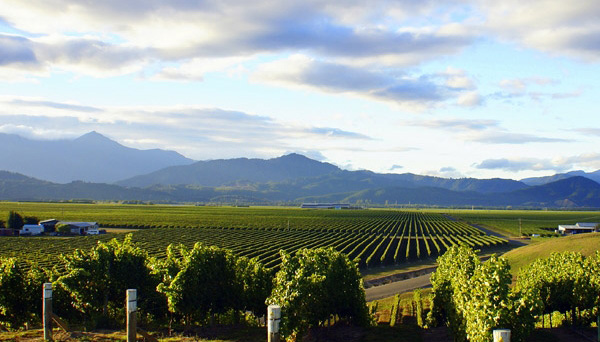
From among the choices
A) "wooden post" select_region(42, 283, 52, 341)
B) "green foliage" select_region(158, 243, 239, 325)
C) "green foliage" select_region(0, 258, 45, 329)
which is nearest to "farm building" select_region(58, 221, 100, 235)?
"green foliage" select_region(0, 258, 45, 329)

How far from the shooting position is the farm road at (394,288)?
4748 cm

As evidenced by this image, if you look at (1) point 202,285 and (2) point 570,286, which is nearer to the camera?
(1) point 202,285

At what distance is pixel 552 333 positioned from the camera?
26.0 m

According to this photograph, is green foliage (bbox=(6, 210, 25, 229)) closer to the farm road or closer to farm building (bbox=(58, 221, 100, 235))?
farm building (bbox=(58, 221, 100, 235))

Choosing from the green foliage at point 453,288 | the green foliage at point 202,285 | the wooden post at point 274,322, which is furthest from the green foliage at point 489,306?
the green foliage at point 202,285

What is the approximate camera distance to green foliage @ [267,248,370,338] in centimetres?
2170

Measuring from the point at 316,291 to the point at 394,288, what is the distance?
30.6 meters

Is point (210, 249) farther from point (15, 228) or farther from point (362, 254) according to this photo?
point (15, 228)

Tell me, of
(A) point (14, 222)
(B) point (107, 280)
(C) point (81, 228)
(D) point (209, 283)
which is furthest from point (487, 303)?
(A) point (14, 222)

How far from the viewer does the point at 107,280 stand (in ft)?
81.7

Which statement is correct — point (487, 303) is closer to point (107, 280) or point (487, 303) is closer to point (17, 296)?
point (107, 280)

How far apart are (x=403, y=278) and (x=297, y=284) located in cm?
3946

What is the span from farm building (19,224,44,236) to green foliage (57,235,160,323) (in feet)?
337

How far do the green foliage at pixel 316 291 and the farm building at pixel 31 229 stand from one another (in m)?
110
